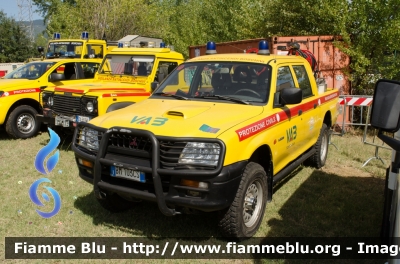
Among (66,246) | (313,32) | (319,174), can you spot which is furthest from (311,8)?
(66,246)

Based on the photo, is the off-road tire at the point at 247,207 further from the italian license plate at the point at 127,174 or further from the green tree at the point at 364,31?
the green tree at the point at 364,31

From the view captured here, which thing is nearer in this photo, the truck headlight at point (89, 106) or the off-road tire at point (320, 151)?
the off-road tire at point (320, 151)

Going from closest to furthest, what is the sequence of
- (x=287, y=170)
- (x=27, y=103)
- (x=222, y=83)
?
(x=222, y=83) → (x=287, y=170) → (x=27, y=103)

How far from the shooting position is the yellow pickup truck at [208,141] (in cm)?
372

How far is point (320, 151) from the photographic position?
6.75 metres

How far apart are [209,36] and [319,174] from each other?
632 inches

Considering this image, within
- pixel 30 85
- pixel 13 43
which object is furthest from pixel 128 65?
pixel 13 43

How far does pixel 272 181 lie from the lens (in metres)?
4.70

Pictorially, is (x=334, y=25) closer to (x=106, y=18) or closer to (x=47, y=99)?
(x=47, y=99)

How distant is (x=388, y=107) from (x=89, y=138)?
308 centimetres

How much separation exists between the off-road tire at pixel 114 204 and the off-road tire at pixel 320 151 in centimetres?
332

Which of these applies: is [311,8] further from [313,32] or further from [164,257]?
[164,257]

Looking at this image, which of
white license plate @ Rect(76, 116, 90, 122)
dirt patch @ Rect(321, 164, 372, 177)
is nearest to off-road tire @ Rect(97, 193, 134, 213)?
white license plate @ Rect(76, 116, 90, 122)

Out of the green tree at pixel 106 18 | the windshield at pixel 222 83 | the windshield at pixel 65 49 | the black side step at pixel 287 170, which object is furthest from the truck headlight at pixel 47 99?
the green tree at pixel 106 18
